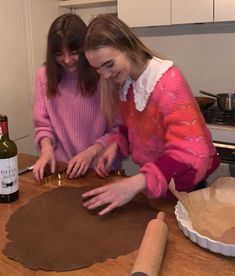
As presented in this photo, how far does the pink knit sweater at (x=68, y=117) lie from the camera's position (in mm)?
1566

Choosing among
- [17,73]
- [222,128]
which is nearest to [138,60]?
[222,128]

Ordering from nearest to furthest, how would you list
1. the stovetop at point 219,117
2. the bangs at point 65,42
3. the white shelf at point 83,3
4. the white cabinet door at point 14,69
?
the bangs at point 65,42, the stovetop at point 219,117, the white cabinet door at point 14,69, the white shelf at point 83,3

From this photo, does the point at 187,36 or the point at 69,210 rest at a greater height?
the point at 187,36

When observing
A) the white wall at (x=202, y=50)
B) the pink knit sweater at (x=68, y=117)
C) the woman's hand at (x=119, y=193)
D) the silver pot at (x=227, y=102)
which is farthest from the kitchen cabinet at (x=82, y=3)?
the woman's hand at (x=119, y=193)

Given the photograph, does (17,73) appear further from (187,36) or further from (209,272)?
(209,272)

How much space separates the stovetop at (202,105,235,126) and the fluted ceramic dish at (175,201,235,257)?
1.32 meters

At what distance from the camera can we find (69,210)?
97cm

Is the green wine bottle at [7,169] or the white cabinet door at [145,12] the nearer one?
the green wine bottle at [7,169]

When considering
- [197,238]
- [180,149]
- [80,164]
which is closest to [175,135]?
[180,149]

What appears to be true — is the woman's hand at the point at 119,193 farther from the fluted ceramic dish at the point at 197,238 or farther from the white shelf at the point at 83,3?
the white shelf at the point at 83,3

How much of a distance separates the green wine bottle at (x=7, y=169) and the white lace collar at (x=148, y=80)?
41 centimetres

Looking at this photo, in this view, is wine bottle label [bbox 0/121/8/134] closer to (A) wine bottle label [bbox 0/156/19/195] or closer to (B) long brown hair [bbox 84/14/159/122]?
(A) wine bottle label [bbox 0/156/19/195]

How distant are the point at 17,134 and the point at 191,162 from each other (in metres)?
1.74

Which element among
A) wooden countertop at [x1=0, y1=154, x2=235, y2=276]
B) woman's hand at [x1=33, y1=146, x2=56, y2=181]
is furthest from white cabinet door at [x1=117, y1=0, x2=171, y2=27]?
wooden countertop at [x1=0, y1=154, x2=235, y2=276]
